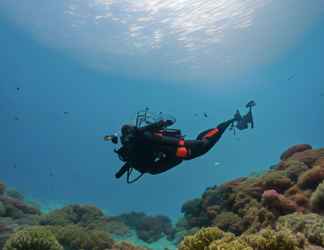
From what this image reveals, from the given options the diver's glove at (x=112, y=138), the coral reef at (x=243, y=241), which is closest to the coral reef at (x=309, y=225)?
the coral reef at (x=243, y=241)

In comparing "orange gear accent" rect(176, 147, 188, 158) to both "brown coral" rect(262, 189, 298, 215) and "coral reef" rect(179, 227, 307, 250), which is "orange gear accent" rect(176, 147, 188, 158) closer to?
"brown coral" rect(262, 189, 298, 215)

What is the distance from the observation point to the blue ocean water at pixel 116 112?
57.3m

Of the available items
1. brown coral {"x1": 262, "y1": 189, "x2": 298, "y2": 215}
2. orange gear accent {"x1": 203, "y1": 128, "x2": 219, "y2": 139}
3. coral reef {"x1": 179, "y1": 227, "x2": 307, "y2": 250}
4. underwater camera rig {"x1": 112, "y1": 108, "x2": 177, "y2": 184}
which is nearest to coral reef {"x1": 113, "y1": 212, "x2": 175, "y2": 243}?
orange gear accent {"x1": 203, "y1": 128, "x2": 219, "y2": 139}

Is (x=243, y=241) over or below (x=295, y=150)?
below

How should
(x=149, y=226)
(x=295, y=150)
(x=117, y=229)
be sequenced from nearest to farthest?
(x=295, y=150) → (x=117, y=229) → (x=149, y=226)

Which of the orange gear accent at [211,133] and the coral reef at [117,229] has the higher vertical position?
the orange gear accent at [211,133]

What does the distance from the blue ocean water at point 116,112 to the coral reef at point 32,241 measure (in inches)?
1364

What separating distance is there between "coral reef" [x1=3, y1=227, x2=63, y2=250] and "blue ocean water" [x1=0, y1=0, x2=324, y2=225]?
114 feet

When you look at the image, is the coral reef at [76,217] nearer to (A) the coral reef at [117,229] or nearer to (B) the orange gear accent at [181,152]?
(A) the coral reef at [117,229]

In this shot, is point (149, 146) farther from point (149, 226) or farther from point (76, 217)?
point (149, 226)

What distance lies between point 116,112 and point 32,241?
99395 mm

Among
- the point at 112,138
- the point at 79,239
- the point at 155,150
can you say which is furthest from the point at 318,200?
the point at 79,239

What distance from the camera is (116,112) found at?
105688mm

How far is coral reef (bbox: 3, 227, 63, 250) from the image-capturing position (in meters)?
7.24
